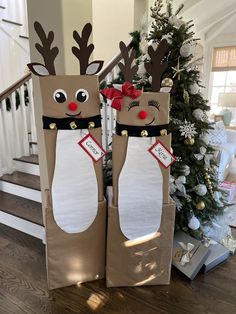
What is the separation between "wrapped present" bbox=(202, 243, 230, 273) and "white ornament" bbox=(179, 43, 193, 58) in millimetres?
1439

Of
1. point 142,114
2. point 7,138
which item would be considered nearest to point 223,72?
point 7,138

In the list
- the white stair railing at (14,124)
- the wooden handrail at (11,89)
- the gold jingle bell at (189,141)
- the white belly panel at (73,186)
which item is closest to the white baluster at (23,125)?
the white stair railing at (14,124)

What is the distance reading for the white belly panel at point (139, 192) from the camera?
1.53 metres

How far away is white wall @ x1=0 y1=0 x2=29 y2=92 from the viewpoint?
3.32 m

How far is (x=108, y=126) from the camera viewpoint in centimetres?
252

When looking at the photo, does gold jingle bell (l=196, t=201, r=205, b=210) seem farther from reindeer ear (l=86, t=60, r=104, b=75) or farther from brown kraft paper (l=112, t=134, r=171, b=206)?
reindeer ear (l=86, t=60, r=104, b=75)

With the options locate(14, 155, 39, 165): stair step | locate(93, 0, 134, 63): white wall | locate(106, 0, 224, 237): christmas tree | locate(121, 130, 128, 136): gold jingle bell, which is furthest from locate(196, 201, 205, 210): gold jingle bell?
locate(93, 0, 134, 63): white wall

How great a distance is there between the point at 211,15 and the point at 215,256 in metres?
4.55

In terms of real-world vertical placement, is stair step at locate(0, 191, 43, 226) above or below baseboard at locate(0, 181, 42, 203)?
below

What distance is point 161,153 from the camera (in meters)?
1.54

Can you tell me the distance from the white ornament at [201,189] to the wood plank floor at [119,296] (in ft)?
1.94

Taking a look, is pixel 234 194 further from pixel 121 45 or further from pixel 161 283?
pixel 121 45

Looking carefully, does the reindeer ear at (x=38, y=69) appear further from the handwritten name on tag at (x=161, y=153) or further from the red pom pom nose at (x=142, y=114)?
the handwritten name on tag at (x=161, y=153)

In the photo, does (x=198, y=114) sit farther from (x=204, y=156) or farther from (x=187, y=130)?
(x=204, y=156)
